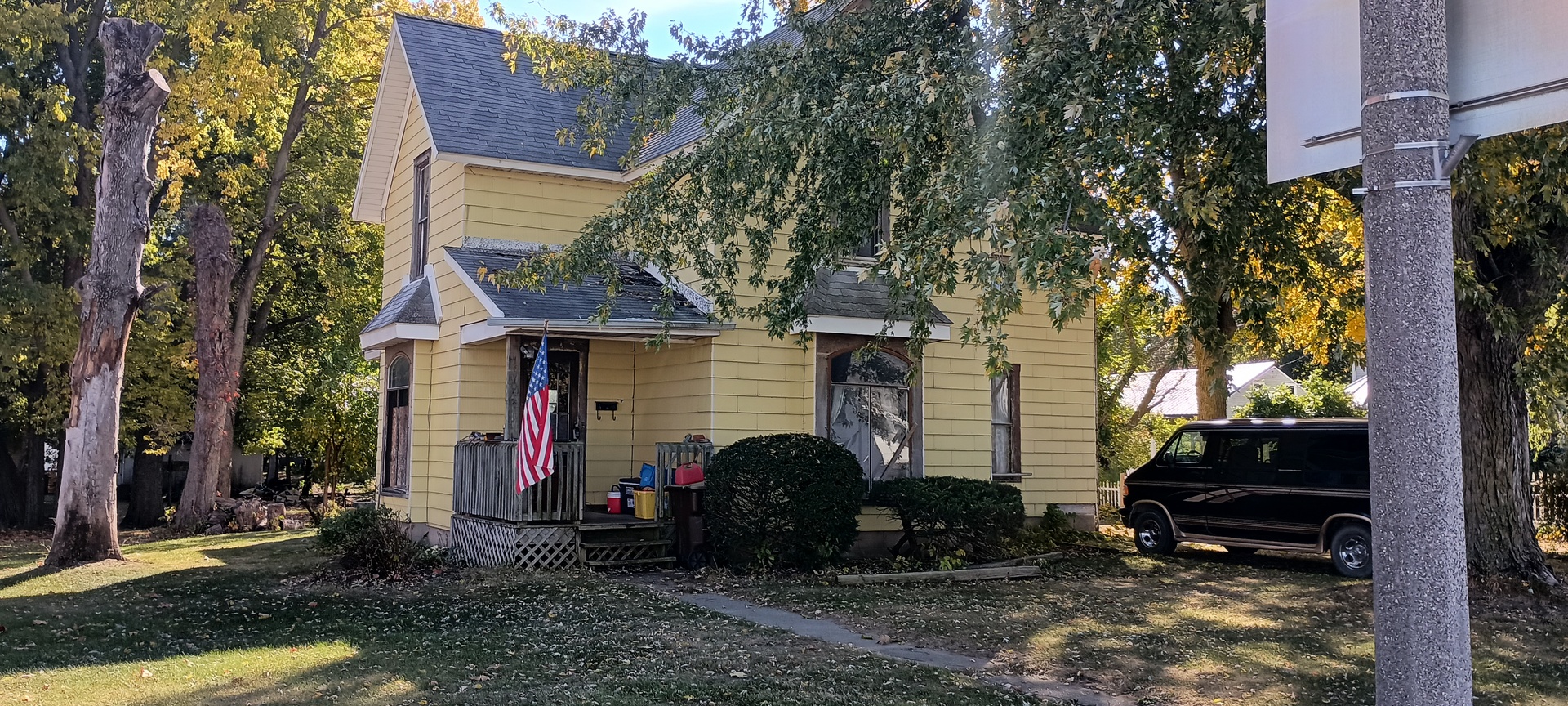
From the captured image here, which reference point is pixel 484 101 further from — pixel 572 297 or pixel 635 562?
pixel 635 562

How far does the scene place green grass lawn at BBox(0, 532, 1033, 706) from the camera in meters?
7.05

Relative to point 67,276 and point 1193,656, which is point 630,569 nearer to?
point 1193,656

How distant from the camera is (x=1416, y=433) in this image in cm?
283

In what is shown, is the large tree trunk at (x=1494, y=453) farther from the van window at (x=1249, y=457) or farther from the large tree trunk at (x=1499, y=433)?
the van window at (x=1249, y=457)

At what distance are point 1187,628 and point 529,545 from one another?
7.27 metres

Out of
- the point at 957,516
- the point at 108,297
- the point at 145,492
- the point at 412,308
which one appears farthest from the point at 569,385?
the point at 145,492

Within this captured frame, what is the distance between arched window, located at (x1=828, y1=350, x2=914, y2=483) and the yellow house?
3cm

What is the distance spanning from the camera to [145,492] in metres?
23.9

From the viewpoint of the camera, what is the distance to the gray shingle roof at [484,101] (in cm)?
1527

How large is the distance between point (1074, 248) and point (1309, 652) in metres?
4.61

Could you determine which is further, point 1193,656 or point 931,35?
point 931,35

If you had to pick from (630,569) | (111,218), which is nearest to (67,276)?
(111,218)

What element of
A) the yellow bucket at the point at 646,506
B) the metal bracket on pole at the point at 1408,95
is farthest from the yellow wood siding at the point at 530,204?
the metal bracket on pole at the point at 1408,95

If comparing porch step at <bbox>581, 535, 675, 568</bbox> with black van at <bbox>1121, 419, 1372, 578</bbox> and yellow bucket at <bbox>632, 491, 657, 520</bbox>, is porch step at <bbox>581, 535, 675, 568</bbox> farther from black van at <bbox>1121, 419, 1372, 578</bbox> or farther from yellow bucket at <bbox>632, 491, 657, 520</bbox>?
black van at <bbox>1121, 419, 1372, 578</bbox>
